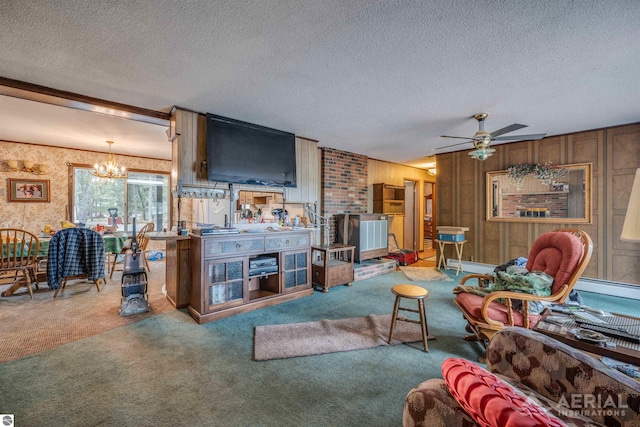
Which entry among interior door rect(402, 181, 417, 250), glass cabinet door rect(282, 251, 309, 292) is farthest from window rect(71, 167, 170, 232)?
interior door rect(402, 181, 417, 250)

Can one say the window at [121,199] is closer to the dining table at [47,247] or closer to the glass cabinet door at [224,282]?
the dining table at [47,247]

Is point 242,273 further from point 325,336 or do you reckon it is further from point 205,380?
point 205,380

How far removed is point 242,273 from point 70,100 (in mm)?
2734

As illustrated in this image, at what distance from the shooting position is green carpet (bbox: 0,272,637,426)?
1.61 m

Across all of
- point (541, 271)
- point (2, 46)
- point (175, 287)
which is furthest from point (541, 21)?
point (175, 287)

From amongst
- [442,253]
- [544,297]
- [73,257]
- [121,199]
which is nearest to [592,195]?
[442,253]

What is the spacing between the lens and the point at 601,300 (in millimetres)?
3824

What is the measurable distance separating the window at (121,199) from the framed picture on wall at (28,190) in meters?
0.44

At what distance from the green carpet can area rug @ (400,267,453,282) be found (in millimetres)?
1994

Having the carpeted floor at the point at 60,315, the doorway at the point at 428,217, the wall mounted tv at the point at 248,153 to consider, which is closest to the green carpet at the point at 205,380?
the carpeted floor at the point at 60,315

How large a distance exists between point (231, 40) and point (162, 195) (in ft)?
20.1

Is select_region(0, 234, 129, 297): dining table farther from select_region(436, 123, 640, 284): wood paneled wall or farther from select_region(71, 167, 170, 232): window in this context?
select_region(436, 123, 640, 284): wood paneled wall

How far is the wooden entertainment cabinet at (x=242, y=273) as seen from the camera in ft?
9.68

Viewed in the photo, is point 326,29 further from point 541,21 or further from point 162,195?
point 162,195
